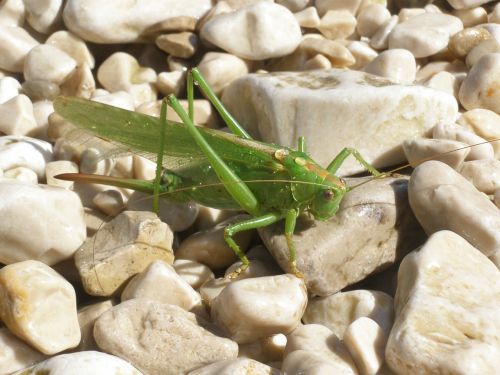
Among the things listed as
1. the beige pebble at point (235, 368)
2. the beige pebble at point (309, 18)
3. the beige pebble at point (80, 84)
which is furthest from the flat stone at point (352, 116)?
the beige pebble at point (235, 368)

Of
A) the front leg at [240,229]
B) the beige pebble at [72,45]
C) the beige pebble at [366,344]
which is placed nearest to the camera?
the beige pebble at [366,344]

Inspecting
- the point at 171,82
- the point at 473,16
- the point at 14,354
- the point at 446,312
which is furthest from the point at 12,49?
the point at 446,312

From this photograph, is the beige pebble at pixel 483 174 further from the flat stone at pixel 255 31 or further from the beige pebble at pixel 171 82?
the beige pebble at pixel 171 82

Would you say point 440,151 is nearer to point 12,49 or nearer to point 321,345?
point 321,345

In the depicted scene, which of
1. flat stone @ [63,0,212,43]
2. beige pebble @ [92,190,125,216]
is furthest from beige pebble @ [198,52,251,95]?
beige pebble @ [92,190,125,216]

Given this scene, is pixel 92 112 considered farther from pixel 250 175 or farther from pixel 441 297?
pixel 441 297

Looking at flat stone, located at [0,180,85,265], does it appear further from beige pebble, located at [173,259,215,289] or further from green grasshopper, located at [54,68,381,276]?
beige pebble, located at [173,259,215,289]

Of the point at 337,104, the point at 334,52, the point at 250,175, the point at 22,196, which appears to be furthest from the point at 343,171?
the point at 22,196
